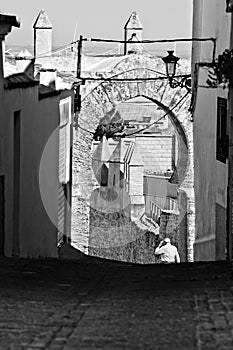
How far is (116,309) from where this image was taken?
298 inches

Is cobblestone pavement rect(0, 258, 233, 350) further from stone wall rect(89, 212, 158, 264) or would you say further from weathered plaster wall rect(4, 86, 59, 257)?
stone wall rect(89, 212, 158, 264)

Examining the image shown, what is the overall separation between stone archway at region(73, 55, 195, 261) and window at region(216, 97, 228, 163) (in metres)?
11.8

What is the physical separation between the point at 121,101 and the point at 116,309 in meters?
20.7

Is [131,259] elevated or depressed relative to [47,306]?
depressed

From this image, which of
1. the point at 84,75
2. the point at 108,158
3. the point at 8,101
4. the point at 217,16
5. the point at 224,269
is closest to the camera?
the point at 224,269

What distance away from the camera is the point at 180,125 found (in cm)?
2858

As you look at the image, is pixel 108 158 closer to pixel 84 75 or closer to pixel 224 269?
pixel 84 75

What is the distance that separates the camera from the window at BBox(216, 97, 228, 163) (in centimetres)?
1408

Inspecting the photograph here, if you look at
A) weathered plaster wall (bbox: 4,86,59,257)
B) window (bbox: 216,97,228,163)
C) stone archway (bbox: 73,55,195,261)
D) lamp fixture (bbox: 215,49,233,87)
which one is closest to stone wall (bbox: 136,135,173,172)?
stone archway (bbox: 73,55,195,261)

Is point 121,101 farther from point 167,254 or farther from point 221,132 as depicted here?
point 221,132

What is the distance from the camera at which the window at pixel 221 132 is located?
1408 centimetres

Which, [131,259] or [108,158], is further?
[108,158]

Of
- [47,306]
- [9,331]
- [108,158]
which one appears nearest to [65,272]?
[47,306]

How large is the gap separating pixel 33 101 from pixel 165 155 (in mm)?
33948
